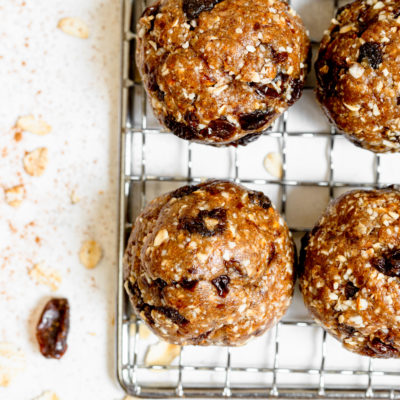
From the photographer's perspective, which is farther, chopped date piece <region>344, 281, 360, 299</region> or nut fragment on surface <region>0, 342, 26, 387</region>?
nut fragment on surface <region>0, 342, 26, 387</region>

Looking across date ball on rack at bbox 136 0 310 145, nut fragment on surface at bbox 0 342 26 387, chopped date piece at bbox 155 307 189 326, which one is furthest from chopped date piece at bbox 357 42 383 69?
nut fragment on surface at bbox 0 342 26 387

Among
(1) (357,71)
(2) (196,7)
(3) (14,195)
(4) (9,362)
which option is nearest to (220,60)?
(2) (196,7)

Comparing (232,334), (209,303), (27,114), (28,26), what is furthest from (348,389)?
(28,26)

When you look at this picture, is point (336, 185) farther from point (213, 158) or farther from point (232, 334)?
point (232, 334)

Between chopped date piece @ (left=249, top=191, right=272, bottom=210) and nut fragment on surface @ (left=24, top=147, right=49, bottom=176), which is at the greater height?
nut fragment on surface @ (left=24, top=147, right=49, bottom=176)

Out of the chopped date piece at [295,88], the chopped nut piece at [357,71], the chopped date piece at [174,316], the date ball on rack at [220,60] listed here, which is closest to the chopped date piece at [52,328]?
the chopped date piece at [174,316]

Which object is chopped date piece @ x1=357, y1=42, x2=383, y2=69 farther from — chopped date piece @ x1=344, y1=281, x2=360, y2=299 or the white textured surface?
the white textured surface

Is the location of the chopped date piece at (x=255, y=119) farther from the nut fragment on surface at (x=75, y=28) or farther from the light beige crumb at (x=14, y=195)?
the light beige crumb at (x=14, y=195)
